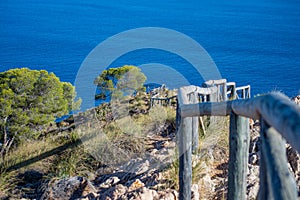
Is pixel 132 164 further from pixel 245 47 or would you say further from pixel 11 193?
pixel 245 47

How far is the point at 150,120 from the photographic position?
26.8ft

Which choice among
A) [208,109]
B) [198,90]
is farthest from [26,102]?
[208,109]

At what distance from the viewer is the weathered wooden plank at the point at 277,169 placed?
102 cm

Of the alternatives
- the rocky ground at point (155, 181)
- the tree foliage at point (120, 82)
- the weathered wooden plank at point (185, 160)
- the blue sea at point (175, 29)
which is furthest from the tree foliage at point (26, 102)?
the blue sea at point (175, 29)

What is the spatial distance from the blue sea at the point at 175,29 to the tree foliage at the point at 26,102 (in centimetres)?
1363

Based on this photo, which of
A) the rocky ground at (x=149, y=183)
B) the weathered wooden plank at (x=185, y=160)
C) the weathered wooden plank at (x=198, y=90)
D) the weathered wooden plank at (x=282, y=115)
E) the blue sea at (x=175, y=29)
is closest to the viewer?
the weathered wooden plank at (x=282, y=115)

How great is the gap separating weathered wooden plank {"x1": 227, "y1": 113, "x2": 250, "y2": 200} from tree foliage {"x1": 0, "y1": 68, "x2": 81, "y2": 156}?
13878 mm

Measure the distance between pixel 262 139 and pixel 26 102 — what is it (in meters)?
16.6

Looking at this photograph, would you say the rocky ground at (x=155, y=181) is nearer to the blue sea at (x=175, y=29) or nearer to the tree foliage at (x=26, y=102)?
the tree foliage at (x=26, y=102)

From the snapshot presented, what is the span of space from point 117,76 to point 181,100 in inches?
905

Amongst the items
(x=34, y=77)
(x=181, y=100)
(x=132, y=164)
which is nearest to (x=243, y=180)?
(x=181, y=100)

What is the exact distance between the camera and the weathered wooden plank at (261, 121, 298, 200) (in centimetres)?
102

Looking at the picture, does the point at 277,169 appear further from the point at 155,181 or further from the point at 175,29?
the point at 175,29

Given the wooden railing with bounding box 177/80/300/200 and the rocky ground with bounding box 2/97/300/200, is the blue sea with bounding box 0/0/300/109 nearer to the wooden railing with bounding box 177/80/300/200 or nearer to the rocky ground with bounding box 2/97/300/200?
the rocky ground with bounding box 2/97/300/200
